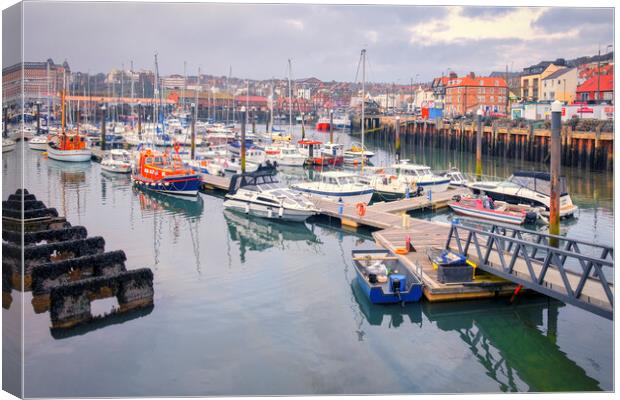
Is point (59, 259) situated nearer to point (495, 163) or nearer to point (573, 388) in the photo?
point (573, 388)

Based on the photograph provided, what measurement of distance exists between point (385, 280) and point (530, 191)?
45.5 ft

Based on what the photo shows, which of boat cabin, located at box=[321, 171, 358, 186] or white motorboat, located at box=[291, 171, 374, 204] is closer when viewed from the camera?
white motorboat, located at box=[291, 171, 374, 204]

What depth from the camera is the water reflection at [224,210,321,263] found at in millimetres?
21125

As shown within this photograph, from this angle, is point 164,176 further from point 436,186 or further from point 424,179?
point 436,186

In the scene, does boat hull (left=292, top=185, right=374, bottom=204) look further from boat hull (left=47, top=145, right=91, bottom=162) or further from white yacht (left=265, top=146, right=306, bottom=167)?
boat hull (left=47, top=145, right=91, bottom=162)

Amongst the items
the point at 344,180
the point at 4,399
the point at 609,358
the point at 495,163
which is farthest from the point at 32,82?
the point at 495,163

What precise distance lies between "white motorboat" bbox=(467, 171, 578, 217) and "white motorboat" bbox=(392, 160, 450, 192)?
2670 mm

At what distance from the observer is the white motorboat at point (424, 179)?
3047 cm

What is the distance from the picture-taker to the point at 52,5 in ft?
29.2

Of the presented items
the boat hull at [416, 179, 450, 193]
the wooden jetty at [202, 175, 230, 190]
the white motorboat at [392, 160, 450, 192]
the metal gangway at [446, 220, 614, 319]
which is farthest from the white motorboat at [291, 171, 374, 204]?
the metal gangway at [446, 220, 614, 319]

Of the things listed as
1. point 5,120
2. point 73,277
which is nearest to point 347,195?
point 73,277

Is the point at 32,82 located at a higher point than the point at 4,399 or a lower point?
higher

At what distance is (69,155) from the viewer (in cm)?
4538

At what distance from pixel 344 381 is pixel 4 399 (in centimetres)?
475
